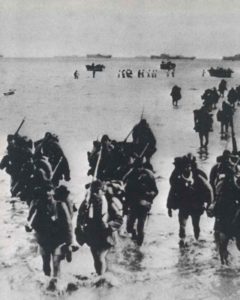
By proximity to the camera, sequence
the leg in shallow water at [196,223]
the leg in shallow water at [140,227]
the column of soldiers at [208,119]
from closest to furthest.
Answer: the leg in shallow water at [140,227] → the leg in shallow water at [196,223] → the column of soldiers at [208,119]

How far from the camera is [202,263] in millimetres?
7199

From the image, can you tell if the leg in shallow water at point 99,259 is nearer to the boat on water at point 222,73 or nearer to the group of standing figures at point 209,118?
the group of standing figures at point 209,118

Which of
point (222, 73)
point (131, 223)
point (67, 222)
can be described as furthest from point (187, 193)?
point (222, 73)

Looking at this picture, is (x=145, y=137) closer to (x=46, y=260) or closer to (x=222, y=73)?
(x=46, y=260)

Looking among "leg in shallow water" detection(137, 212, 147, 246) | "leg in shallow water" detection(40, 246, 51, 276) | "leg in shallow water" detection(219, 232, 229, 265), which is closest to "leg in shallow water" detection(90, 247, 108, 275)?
"leg in shallow water" detection(40, 246, 51, 276)

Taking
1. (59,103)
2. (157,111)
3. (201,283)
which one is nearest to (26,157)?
(201,283)

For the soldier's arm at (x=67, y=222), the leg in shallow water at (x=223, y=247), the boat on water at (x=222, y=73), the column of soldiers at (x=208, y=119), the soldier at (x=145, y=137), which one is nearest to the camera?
the soldier's arm at (x=67, y=222)

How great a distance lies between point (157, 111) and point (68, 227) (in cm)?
1955

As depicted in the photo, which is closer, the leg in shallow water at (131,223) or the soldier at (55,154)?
the leg in shallow water at (131,223)

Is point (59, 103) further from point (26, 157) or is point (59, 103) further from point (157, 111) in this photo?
point (26, 157)

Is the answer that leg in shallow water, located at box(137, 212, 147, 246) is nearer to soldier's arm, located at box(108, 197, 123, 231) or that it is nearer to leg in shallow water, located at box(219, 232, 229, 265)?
soldier's arm, located at box(108, 197, 123, 231)

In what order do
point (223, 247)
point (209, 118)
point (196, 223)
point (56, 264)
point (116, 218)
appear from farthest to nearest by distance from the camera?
Result: point (209, 118)
point (196, 223)
point (223, 247)
point (116, 218)
point (56, 264)

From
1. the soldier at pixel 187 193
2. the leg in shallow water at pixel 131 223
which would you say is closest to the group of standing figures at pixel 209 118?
the soldier at pixel 187 193


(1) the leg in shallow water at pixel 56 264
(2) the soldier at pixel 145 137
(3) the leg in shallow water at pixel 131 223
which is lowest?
(1) the leg in shallow water at pixel 56 264
